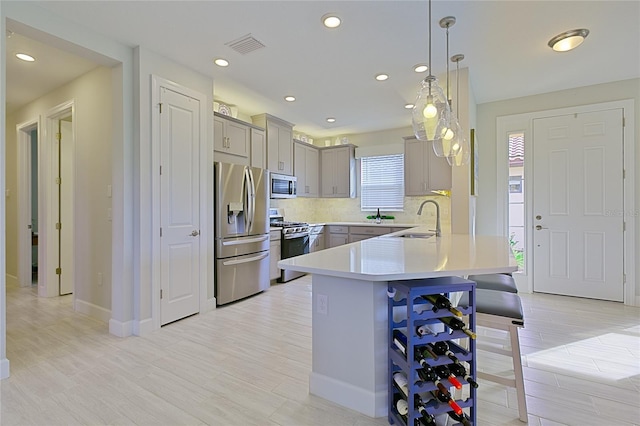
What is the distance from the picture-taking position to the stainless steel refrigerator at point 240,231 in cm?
350

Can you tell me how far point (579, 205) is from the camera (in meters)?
3.79

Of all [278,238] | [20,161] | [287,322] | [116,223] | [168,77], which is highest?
[168,77]

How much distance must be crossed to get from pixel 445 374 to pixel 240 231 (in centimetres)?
282

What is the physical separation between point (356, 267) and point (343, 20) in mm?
1964

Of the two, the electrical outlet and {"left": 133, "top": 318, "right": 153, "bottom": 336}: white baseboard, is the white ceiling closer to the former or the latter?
the electrical outlet

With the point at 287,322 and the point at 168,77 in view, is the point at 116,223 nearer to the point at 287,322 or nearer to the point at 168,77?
the point at 168,77

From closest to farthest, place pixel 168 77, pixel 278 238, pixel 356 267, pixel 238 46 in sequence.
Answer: pixel 356 267
pixel 238 46
pixel 168 77
pixel 278 238

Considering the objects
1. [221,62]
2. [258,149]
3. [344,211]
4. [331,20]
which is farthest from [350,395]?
[344,211]

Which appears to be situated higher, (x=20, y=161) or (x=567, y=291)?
(x=20, y=161)

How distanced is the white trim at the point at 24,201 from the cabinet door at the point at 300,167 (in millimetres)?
3796

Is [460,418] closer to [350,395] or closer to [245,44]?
[350,395]

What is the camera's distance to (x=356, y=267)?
1481 millimetres

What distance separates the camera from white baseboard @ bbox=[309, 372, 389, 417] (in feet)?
5.31

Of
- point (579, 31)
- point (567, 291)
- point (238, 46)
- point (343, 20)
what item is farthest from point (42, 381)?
point (567, 291)
